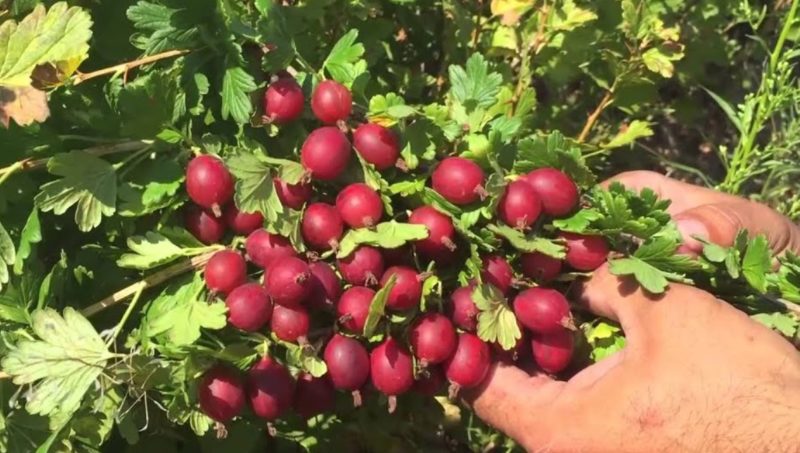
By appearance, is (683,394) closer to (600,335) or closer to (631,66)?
(600,335)

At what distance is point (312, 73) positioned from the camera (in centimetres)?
146

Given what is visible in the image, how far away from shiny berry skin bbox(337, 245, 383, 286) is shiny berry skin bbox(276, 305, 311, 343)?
9 cm

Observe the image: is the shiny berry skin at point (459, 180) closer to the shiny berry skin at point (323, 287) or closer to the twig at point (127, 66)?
the shiny berry skin at point (323, 287)

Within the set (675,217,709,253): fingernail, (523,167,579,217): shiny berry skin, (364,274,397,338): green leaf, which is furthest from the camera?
(675,217,709,253): fingernail

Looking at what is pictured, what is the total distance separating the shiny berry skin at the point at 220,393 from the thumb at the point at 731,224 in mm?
782

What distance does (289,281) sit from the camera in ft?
4.17

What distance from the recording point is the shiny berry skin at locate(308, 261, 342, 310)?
52.7 inches

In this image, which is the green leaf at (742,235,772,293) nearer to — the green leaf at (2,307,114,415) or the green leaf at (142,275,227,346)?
the green leaf at (142,275,227,346)

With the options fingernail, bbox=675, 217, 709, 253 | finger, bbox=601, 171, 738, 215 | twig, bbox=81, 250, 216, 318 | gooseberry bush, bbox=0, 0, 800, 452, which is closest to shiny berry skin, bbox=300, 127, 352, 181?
gooseberry bush, bbox=0, 0, 800, 452

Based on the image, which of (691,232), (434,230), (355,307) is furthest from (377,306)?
(691,232)

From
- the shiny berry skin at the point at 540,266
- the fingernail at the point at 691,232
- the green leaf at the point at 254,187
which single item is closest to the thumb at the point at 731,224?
the fingernail at the point at 691,232

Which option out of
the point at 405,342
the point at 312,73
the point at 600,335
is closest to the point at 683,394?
the point at 600,335

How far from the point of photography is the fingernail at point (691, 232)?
149 cm

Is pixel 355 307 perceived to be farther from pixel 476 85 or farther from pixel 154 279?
pixel 476 85
